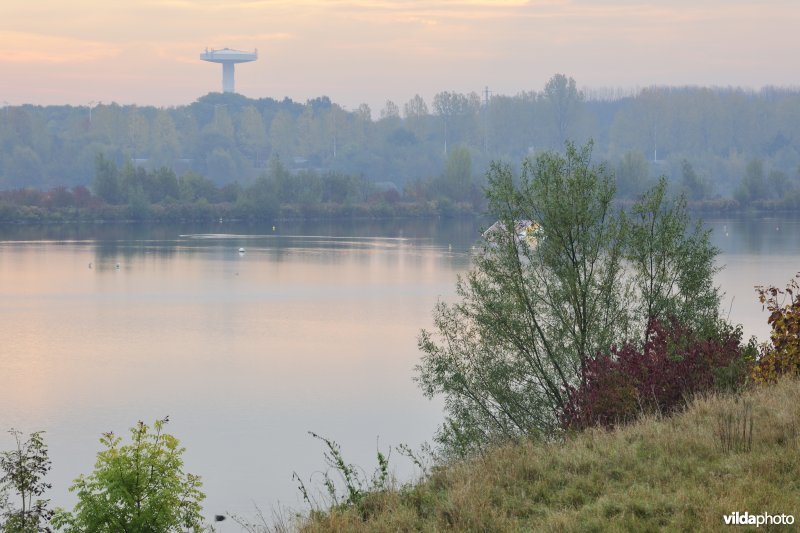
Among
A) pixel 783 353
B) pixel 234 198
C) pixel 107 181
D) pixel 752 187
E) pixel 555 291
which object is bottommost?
pixel 783 353

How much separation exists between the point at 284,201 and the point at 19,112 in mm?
65361

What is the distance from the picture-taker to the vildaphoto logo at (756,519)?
8.55m

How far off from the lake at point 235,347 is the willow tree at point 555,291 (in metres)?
1.53

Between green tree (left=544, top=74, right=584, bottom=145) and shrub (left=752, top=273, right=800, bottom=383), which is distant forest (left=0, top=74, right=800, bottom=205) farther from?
shrub (left=752, top=273, right=800, bottom=383)

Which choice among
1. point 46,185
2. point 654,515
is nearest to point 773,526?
point 654,515

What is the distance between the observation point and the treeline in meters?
123

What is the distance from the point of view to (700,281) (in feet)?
75.4

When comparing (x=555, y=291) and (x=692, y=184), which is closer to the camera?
(x=555, y=291)

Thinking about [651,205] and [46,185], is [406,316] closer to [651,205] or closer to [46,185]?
[651,205]

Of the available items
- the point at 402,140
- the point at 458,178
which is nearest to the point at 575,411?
the point at 458,178

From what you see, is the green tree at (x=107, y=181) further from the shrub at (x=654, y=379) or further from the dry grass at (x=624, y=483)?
the dry grass at (x=624, y=483)

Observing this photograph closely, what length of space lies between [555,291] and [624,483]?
1218 cm

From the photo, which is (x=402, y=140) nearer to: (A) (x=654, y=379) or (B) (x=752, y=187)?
(B) (x=752, y=187)

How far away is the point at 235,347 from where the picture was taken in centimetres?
4062
